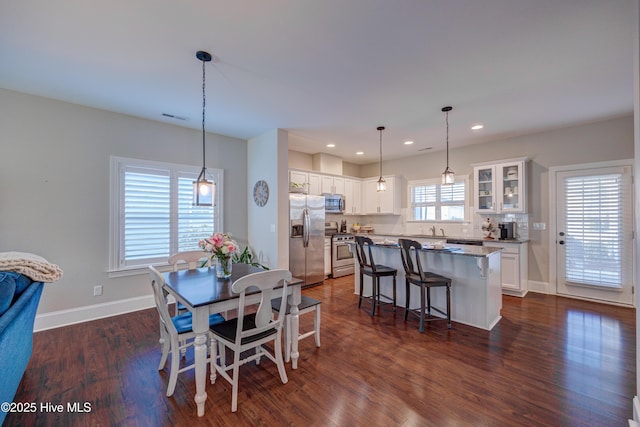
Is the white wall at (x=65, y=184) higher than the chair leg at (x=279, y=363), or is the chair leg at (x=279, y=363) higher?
the white wall at (x=65, y=184)

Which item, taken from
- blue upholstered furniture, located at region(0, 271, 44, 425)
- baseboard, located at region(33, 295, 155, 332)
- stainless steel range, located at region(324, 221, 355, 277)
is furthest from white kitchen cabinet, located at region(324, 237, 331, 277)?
A: blue upholstered furniture, located at region(0, 271, 44, 425)

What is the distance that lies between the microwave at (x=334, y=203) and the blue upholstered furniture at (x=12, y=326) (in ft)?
15.9

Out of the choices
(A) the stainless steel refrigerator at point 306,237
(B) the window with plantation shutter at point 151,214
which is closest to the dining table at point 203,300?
(B) the window with plantation shutter at point 151,214

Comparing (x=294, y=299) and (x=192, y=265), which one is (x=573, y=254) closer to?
(x=294, y=299)

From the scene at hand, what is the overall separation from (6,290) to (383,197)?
6183 mm

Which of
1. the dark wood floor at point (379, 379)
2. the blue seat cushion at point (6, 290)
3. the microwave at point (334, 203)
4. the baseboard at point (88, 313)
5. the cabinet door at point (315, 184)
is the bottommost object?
the dark wood floor at point (379, 379)

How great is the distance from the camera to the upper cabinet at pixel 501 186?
4.81 meters

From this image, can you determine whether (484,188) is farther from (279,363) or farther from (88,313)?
(88,313)

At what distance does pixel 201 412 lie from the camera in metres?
1.94

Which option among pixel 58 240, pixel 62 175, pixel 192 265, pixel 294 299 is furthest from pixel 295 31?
pixel 58 240

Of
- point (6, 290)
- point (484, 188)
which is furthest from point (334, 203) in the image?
point (6, 290)

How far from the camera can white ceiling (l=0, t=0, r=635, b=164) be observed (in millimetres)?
1992

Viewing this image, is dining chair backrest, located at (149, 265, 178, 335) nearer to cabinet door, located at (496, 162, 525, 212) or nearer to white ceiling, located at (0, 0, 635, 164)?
white ceiling, located at (0, 0, 635, 164)

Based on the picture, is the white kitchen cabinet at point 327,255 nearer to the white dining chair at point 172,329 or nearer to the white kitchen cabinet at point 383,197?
the white kitchen cabinet at point 383,197
